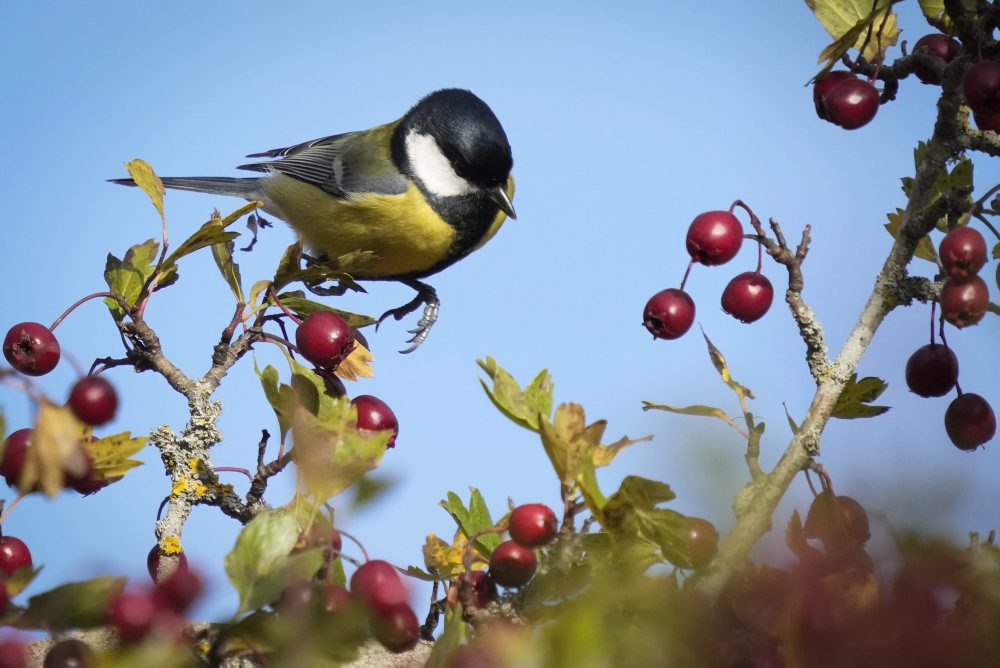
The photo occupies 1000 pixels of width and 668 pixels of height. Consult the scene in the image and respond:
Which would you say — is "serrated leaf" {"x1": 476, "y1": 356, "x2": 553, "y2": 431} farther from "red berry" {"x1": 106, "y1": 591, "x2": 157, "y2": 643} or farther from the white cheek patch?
the white cheek patch

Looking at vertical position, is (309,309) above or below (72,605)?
above

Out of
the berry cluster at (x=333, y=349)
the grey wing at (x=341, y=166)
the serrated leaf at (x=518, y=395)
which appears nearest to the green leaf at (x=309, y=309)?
the berry cluster at (x=333, y=349)

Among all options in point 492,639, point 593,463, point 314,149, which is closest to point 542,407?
point 593,463

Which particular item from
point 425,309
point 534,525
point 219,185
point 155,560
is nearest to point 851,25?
point 534,525

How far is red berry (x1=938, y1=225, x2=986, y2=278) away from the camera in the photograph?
1.07 m

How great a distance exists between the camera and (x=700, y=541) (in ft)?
2.81

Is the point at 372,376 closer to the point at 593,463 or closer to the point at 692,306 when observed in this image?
the point at 692,306

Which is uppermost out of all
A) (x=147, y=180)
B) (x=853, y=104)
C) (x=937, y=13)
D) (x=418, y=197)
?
(x=418, y=197)

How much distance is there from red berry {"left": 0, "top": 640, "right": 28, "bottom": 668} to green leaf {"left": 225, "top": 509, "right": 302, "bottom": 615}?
170 millimetres

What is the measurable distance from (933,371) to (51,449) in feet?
3.44

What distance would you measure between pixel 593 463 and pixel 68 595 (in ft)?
1.61

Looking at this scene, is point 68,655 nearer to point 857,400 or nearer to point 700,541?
point 700,541

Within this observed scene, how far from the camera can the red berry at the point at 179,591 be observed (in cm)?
77

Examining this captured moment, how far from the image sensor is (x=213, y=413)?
1.44 m
